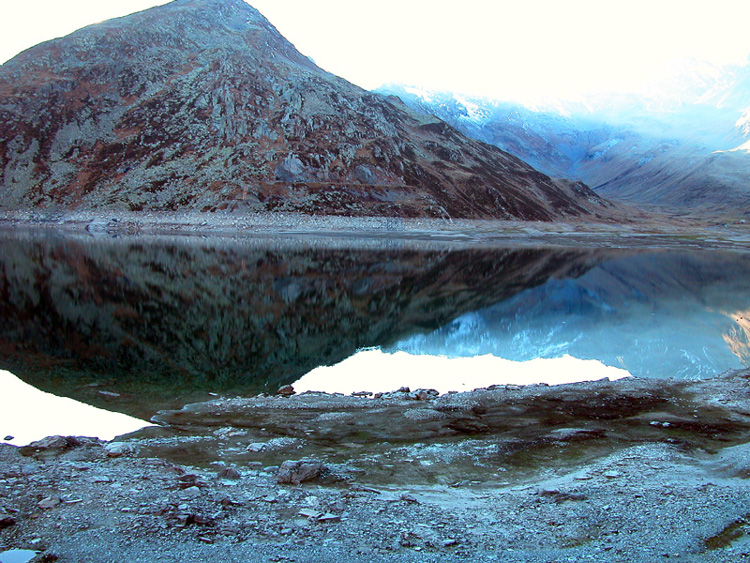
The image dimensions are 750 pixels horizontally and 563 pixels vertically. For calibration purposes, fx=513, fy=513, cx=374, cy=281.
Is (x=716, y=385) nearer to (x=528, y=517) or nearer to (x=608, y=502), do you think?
(x=608, y=502)

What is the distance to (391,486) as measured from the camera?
11172mm

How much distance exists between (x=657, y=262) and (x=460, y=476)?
76.8 metres

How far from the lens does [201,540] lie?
8.33 meters

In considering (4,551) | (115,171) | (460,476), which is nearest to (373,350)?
(460,476)

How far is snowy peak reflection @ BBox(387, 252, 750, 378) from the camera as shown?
27594 millimetres

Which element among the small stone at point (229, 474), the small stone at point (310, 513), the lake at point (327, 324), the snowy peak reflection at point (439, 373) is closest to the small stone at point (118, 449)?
the small stone at point (229, 474)

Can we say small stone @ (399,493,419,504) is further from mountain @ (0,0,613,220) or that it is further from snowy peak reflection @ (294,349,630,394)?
mountain @ (0,0,613,220)

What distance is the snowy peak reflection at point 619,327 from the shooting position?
27594mm

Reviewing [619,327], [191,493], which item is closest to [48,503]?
[191,493]

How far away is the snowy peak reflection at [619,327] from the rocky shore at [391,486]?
991 cm

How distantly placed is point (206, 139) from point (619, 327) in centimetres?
11991

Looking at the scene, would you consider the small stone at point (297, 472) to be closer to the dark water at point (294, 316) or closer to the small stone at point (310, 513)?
the small stone at point (310, 513)

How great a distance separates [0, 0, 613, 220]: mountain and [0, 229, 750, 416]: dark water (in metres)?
56.1

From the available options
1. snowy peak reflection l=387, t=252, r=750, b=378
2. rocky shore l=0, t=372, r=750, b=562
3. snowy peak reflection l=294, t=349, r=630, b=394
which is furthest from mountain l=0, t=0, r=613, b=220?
rocky shore l=0, t=372, r=750, b=562
